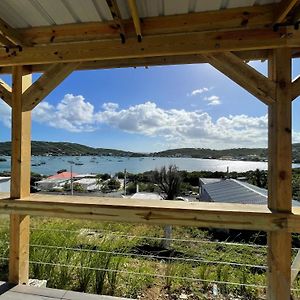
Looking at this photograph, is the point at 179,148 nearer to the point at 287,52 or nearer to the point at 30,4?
the point at 287,52

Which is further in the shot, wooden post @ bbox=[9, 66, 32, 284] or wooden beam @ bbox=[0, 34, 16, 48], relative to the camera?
wooden post @ bbox=[9, 66, 32, 284]

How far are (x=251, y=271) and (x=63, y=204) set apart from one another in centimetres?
214

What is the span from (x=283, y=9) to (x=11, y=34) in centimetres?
186

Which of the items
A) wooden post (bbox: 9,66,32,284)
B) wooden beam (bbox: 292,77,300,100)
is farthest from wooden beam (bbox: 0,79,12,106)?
wooden beam (bbox: 292,77,300,100)

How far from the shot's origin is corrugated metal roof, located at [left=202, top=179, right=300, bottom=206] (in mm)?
5062

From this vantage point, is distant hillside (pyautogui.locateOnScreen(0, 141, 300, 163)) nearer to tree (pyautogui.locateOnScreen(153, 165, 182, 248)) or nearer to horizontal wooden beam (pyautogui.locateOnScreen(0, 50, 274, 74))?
tree (pyautogui.locateOnScreen(153, 165, 182, 248))

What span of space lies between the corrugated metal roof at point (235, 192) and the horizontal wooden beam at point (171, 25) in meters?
3.20

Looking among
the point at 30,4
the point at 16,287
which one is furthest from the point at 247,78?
the point at 16,287

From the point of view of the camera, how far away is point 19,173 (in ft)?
7.30

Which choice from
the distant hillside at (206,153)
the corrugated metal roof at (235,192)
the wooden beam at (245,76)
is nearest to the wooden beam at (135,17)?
the wooden beam at (245,76)

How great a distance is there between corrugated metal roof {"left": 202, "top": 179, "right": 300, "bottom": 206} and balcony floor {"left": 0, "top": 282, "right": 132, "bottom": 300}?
9.91 feet

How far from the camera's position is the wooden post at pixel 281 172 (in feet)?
5.87

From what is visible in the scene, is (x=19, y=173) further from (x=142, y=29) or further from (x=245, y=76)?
(x=245, y=76)

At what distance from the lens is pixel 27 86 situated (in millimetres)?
2320
